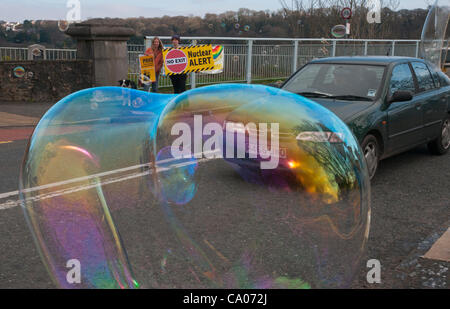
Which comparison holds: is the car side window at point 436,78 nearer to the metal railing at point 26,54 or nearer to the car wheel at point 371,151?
the car wheel at point 371,151

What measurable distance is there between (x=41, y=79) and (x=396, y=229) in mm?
12263

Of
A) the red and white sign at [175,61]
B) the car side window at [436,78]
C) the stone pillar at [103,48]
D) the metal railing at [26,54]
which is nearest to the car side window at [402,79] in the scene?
the car side window at [436,78]

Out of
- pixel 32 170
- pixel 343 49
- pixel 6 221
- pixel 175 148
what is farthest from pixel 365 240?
pixel 343 49

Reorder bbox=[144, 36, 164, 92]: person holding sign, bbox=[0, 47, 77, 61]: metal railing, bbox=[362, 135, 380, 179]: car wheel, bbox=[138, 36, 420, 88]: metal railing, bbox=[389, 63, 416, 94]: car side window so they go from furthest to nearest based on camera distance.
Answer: bbox=[0, 47, 77, 61]: metal railing, bbox=[138, 36, 420, 88]: metal railing, bbox=[144, 36, 164, 92]: person holding sign, bbox=[389, 63, 416, 94]: car side window, bbox=[362, 135, 380, 179]: car wheel

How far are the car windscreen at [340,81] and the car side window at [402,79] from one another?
0.20 meters

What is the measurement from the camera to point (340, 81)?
676 cm

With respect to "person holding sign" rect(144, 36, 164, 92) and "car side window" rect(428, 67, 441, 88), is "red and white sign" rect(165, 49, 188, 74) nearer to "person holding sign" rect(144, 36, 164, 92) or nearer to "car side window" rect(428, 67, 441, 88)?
"person holding sign" rect(144, 36, 164, 92)

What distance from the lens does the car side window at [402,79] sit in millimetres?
6840

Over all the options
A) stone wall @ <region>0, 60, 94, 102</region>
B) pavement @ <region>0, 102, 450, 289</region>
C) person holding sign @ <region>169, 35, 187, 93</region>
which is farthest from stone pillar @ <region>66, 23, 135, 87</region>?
pavement @ <region>0, 102, 450, 289</region>

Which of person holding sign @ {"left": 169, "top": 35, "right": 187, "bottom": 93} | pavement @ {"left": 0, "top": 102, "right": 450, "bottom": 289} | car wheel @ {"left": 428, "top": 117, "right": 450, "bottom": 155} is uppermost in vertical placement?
person holding sign @ {"left": 169, "top": 35, "right": 187, "bottom": 93}

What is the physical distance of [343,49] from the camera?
2264 centimetres

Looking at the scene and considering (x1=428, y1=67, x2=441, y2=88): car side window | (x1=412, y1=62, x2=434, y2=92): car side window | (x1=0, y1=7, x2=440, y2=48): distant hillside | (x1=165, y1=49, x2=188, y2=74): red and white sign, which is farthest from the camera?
(x1=0, y1=7, x2=440, y2=48): distant hillside

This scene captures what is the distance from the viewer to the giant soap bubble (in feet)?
A: 6.92

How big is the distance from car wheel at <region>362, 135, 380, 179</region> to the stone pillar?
33.7 ft
